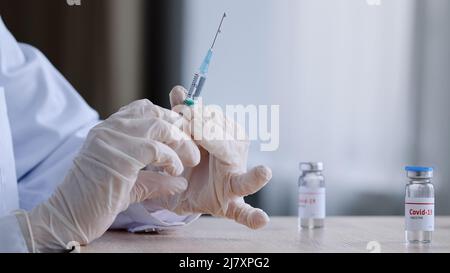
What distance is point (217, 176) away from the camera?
898mm

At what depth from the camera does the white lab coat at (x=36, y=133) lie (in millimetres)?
981

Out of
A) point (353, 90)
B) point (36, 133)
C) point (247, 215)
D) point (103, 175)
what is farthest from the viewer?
point (353, 90)

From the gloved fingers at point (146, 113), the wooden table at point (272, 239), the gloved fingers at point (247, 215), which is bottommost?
the wooden table at point (272, 239)

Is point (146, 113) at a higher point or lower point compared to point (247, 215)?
higher

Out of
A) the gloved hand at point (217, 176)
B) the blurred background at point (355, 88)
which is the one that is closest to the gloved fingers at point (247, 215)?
the gloved hand at point (217, 176)

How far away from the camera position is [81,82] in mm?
3020

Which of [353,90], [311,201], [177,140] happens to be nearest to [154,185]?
[177,140]

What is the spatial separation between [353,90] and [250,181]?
1.90 meters

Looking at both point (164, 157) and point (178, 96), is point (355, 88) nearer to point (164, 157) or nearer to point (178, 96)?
point (178, 96)

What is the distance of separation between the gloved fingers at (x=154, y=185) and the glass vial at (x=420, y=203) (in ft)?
1.00

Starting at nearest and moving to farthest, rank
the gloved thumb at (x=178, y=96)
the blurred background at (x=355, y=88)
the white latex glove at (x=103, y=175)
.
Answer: the white latex glove at (x=103, y=175)
the gloved thumb at (x=178, y=96)
the blurred background at (x=355, y=88)

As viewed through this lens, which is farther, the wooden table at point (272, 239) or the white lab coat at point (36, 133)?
the white lab coat at point (36, 133)

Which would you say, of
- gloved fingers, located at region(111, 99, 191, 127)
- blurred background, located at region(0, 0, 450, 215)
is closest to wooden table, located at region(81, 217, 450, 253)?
gloved fingers, located at region(111, 99, 191, 127)

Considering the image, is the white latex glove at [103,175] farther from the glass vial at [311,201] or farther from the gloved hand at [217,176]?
the glass vial at [311,201]
